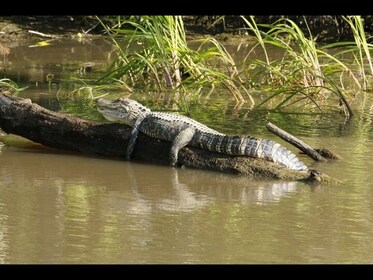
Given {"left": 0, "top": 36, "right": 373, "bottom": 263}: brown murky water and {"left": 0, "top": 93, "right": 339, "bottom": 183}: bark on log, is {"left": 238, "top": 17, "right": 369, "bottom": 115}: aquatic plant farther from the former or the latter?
{"left": 0, "top": 93, "right": 339, "bottom": 183}: bark on log

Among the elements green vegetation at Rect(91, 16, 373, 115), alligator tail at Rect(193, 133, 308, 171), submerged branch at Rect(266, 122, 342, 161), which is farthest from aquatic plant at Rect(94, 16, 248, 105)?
alligator tail at Rect(193, 133, 308, 171)

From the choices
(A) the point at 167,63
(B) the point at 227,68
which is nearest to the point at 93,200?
(A) the point at 167,63

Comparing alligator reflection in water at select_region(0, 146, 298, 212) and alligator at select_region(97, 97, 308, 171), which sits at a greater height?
alligator at select_region(97, 97, 308, 171)

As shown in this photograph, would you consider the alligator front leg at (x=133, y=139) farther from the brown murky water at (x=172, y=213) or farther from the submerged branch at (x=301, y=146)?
the submerged branch at (x=301, y=146)

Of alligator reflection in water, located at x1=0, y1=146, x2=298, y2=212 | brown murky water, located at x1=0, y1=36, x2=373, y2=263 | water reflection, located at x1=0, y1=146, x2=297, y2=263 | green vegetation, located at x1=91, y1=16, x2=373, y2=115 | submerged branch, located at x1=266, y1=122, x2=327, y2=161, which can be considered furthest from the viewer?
green vegetation, located at x1=91, y1=16, x2=373, y2=115

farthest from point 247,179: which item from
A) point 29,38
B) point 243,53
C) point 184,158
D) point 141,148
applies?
point 29,38

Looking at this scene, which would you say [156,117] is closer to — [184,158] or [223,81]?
[184,158]

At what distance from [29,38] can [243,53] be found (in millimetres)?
4085

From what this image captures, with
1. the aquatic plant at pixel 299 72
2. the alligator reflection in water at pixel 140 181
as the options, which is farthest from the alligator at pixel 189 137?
the aquatic plant at pixel 299 72

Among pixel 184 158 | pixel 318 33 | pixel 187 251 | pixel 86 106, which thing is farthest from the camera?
pixel 318 33

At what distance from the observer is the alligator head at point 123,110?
23.0ft

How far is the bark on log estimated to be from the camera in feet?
21.2

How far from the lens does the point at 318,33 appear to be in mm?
15188

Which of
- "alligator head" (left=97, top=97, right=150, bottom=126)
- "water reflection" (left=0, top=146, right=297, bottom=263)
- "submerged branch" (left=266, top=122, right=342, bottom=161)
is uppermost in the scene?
"alligator head" (left=97, top=97, right=150, bottom=126)
